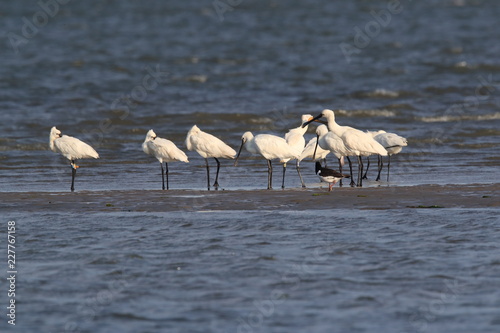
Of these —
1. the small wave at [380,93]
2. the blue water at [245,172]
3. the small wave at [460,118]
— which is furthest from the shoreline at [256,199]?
the small wave at [380,93]

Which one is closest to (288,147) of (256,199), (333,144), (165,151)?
(333,144)

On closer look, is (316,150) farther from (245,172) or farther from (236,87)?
(236,87)

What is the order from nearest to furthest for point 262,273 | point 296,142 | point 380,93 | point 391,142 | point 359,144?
1. point 262,273
2. point 359,144
3. point 296,142
4. point 391,142
5. point 380,93

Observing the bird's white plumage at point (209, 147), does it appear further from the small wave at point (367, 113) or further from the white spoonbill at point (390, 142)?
the small wave at point (367, 113)

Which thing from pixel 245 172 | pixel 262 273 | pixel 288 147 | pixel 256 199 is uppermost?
pixel 288 147

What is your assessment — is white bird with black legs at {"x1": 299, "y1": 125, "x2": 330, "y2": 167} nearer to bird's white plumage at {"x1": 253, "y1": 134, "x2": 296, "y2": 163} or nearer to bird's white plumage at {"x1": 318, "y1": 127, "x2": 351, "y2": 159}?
bird's white plumage at {"x1": 318, "y1": 127, "x2": 351, "y2": 159}

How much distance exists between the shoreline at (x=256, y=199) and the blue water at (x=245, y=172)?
0.32 metres

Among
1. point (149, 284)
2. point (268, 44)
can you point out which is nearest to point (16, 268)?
point (149, 284)

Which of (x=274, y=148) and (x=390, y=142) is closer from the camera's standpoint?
(x=274, y=148)

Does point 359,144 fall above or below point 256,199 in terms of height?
above

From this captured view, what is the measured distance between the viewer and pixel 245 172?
17.2 metres

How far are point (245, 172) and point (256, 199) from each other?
458 cm

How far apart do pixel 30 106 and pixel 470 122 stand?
1228 cm

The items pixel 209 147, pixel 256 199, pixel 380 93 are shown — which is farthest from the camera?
pixel 380 93
